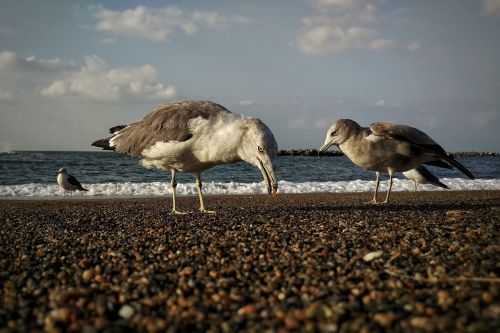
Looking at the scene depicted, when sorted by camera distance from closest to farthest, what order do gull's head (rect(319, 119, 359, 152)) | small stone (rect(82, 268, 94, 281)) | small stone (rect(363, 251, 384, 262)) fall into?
small stone (rect(82, 268, 94, 281))
small stone (rect(363, 251, 384, 262))
gull's head (rect(319, 119, 359, 152))

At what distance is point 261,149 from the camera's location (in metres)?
6.16

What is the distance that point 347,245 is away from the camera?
4.19 metres

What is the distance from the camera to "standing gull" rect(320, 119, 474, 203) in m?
8.98

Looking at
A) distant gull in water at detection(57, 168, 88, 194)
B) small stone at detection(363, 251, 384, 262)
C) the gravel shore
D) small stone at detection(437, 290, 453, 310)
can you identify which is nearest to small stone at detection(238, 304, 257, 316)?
the gravel shore

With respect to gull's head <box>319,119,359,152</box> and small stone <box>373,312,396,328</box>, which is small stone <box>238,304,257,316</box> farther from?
gull's head <box>319,119,359,152</box>

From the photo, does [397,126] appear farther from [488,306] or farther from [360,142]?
[488,306]

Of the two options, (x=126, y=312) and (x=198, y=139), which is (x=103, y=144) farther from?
(x=126, y=312)

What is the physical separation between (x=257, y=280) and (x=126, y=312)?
41.3 inches

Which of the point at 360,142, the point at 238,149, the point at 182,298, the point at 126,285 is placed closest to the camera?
the point at 182,298

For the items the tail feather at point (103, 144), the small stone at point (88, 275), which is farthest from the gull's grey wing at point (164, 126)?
the small stone at point (88, 275)

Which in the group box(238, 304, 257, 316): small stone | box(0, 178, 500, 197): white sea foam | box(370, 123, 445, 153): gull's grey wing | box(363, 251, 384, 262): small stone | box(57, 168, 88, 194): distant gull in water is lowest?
box(238, 304, 257, 316): small stone

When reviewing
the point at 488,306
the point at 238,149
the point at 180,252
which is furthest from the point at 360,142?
the point at 488,306

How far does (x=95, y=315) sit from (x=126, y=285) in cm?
50

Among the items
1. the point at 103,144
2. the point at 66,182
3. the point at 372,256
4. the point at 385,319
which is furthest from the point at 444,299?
the point at 66,182
